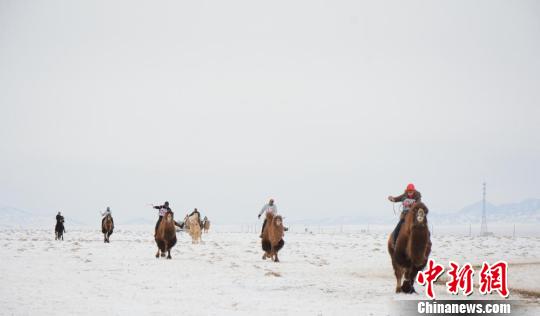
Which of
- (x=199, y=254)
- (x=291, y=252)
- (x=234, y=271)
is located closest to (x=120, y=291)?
(x=234, y=271)

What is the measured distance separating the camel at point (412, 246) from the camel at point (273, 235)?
34.2 ft

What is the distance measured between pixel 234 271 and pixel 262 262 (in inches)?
171

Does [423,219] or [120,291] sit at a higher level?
[423,219]

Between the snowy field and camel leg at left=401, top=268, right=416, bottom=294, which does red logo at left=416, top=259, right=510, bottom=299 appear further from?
the snowy field

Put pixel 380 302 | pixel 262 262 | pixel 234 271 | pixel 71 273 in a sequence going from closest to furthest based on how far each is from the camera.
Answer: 1. pixel 380 302
2. pixel 71 273
3. pixel 234 271
4. pixel 262 262

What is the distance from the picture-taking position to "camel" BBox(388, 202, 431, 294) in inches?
493

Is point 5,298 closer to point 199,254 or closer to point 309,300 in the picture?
point 309,300

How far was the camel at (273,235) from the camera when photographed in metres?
23.7

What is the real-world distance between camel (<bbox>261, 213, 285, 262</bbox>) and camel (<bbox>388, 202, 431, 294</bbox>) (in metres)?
10.4

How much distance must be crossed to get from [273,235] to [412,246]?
453 inches

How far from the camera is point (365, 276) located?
19328mm

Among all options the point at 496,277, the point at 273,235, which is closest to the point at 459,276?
the point at 496,277

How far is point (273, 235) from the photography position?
2377 centimetres

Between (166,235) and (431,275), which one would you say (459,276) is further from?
(166,235)
